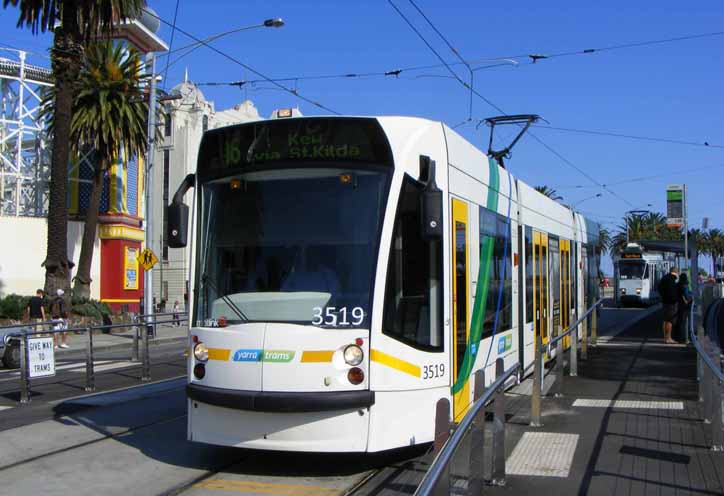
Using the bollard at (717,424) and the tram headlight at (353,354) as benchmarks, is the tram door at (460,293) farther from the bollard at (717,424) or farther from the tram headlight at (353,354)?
the bollard at (717,424)

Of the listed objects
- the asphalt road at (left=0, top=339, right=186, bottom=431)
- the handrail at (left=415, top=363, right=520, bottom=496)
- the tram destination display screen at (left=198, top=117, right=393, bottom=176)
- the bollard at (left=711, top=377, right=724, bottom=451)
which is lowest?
the asphalt road at (left=0, top=339, right=186, bottom=431)

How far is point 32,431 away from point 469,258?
5.39m

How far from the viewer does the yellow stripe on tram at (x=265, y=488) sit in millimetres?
6547

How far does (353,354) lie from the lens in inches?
→ 262

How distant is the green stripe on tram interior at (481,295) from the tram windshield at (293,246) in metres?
1.69

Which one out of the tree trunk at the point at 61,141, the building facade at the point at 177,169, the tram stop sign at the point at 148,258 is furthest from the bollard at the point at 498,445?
the building facade at the point at 177,169

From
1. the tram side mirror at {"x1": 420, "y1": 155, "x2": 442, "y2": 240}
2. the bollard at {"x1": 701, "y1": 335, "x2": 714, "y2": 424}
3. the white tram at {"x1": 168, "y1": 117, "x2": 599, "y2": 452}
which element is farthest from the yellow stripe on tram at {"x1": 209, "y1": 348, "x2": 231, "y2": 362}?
the bollard at {"x1": 701, "y1": 335, "x2": 714, "y2": 424}

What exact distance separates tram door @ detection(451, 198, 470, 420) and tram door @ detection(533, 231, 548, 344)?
15.6 feet

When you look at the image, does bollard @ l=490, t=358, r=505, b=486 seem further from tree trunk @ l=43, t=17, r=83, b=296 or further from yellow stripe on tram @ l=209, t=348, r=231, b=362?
tree trunk @ l=43, t=17, r=83, b=296

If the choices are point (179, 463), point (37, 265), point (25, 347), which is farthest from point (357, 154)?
point (37, 265)

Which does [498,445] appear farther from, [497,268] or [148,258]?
[148,258]

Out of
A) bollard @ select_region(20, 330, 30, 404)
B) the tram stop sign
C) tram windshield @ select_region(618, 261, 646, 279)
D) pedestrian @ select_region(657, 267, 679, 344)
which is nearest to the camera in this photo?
bollard @ select_region(20, 330, 30, 404)

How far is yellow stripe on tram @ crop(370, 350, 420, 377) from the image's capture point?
6666 mm

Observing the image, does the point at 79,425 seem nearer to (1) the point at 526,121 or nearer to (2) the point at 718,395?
(2) the point at 718,395
